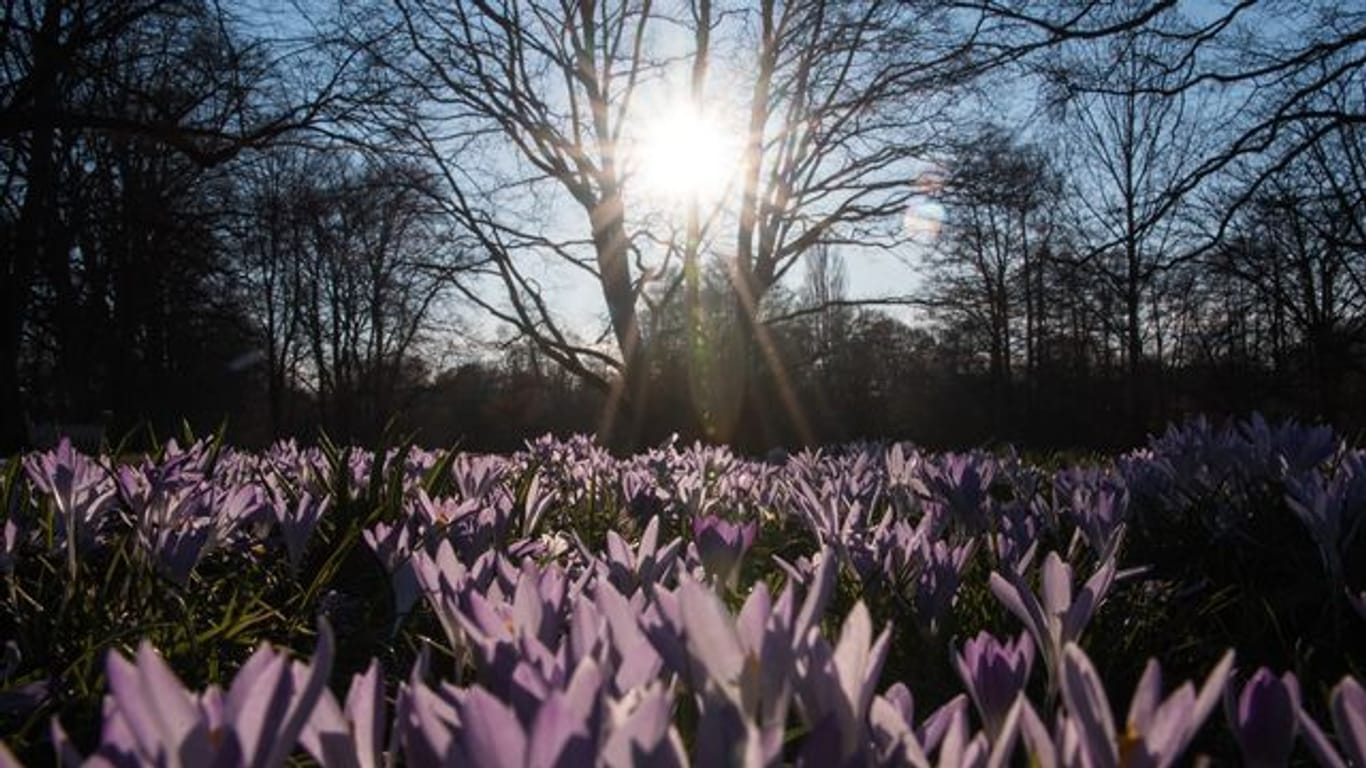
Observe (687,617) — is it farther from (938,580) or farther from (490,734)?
(938,580)

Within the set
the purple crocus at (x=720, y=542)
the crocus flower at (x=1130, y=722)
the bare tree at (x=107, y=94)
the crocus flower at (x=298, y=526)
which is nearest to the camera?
the crocus flower at (x=1130, y=722)

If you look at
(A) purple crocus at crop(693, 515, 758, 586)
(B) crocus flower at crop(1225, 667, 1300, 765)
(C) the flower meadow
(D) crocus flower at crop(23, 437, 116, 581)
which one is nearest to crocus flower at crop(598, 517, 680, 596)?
(C) the flower meadow

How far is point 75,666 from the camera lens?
135cm

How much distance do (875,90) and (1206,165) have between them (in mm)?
7474

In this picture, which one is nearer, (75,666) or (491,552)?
(491,552)

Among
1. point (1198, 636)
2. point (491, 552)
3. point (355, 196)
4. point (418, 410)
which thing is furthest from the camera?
point (418, 410)

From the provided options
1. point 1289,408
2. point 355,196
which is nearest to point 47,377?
point 355,196

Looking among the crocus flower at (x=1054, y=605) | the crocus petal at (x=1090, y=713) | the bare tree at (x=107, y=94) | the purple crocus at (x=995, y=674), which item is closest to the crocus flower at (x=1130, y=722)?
the crocus petal at (x=1090, y=713)

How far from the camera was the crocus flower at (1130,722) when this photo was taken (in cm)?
57

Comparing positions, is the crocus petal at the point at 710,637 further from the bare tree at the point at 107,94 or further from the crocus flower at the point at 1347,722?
the bare tree at the point at 107,94

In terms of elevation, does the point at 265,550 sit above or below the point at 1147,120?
below

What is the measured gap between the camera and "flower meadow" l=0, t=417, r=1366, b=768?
1.77 ft

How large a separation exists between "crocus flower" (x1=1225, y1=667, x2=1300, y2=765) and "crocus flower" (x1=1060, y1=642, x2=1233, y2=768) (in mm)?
115

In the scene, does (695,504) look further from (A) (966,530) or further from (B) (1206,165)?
(B) (1206,165)
